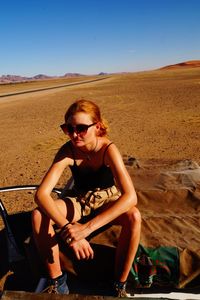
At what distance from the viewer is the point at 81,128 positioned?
2.95 metres

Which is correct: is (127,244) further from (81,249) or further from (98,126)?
(98,126)

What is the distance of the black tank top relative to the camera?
312cm

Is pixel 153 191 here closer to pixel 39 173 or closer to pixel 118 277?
pixel 118 277

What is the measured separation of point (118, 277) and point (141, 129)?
8556 mm

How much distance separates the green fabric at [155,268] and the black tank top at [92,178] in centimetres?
59

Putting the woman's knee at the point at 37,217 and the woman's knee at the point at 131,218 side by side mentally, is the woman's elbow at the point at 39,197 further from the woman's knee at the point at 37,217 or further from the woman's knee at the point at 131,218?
the woman's knee at the point at 131,218

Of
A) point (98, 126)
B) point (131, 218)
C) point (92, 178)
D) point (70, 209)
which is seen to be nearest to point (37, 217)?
point (70, 209)

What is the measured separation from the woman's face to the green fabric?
906mm

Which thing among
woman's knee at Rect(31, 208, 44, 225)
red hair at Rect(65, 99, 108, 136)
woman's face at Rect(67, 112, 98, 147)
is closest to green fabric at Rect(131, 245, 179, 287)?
woman's knee at Rect(31, 208, 44, 225)

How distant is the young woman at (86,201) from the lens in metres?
2.70

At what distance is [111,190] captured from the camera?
125 inches

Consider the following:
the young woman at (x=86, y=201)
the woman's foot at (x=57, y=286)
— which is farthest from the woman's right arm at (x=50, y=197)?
the woman's foot at (x=57, y=286)

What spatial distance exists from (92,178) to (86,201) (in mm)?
189

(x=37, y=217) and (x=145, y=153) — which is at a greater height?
(x=37, y=217)
